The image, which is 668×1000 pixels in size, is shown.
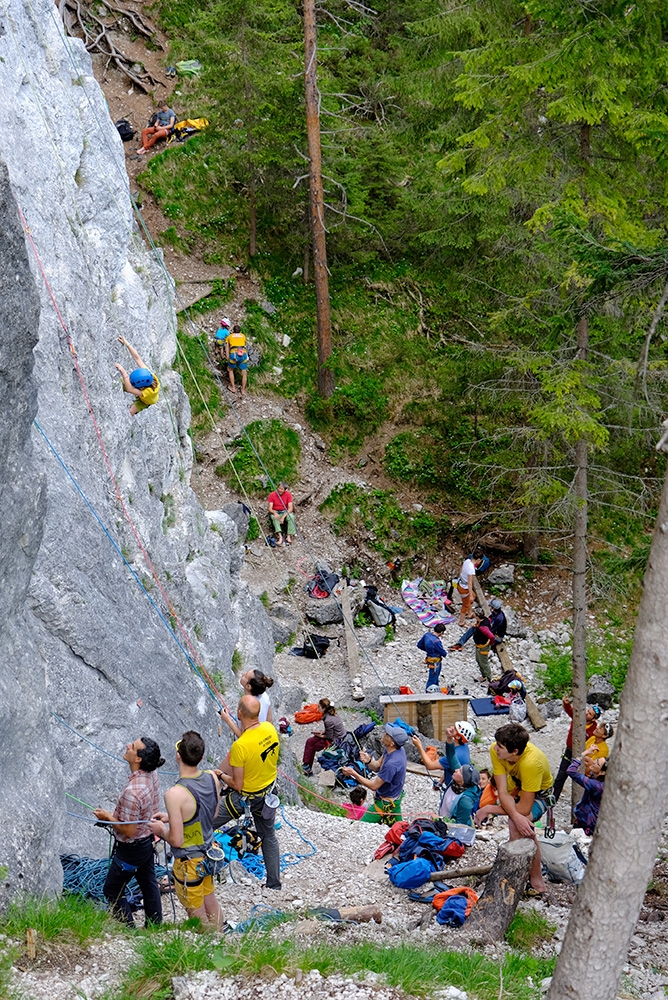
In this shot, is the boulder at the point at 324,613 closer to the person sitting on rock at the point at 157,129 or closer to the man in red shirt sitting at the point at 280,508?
the man in red shirt sitting at the point at 280,508

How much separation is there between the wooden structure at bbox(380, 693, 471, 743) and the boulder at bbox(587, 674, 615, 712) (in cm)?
344

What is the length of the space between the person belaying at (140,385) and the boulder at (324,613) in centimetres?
819

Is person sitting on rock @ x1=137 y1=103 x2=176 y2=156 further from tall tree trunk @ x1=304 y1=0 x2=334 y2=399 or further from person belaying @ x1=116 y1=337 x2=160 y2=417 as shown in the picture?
person belaying @ x1=116 y1=337 x2=160 y2=417

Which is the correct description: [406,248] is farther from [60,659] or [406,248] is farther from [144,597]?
[60,659]

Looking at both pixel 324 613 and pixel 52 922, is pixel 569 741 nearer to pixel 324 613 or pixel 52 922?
pixel 324 613

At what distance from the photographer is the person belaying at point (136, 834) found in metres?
6.11

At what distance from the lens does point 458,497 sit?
72.8 feet

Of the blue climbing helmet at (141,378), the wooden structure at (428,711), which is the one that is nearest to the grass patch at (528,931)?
the blue climbing helmet at (141,378)

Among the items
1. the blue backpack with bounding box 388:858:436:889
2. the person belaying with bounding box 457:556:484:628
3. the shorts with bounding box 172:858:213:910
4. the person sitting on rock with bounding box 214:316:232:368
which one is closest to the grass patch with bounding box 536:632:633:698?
the person belaying with bounding box 457:556:484:628

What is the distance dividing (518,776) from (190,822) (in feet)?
9.37

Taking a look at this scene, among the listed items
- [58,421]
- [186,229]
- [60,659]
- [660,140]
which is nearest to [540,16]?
[660,140]

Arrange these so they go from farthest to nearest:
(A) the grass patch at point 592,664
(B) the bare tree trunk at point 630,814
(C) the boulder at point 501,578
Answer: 1. (C) the boulder at point 501,578
2. (A) the grass patch at point 592,664
3. (B) the bare tree trunk at point 630,814

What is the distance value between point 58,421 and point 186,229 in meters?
14.8

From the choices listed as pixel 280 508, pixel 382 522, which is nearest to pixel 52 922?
pixel 280 508
